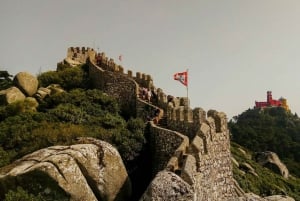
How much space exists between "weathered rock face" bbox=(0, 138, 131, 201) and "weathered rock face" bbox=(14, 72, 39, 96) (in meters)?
14.9

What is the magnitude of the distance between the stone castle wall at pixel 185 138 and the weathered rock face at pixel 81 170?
6.90ft

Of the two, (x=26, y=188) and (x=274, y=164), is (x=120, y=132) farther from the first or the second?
(x=274, y=164)

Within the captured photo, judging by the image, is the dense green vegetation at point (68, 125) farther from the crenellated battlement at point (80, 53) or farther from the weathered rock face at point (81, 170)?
the crenellated battlement at point (80, 53)

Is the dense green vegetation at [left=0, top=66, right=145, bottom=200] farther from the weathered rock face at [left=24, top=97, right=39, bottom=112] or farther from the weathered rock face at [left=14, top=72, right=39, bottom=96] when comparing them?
the weathered rock face at [left=14, top=72, right=39, bottom=96]

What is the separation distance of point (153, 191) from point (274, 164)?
130 ft

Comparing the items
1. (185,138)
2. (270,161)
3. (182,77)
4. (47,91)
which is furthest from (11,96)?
(270,161)

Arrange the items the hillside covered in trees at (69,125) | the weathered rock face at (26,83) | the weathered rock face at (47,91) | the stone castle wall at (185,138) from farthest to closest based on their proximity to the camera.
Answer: the weathered rock face at (26,83) → the weathered rock face at (47,91) → the hillside covered in trees at (69,125) → the stone castle wall at (185,138)

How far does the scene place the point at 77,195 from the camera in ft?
44.8

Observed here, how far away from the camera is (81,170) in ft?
49.1

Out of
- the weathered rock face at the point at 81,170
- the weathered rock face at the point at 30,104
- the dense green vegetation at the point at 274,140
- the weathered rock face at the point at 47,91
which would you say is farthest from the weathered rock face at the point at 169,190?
the dense green vegetation at the point at 274,140

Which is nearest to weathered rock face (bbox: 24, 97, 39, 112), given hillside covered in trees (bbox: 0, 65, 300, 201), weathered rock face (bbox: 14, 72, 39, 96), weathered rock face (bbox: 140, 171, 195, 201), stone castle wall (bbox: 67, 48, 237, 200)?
hillside covered in trees (bbox: 0, 65, 300, 201)

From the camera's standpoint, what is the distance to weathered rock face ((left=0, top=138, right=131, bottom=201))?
45.1 ft

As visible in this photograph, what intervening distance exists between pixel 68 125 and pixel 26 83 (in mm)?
9863

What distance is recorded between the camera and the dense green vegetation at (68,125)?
68.8 feet
